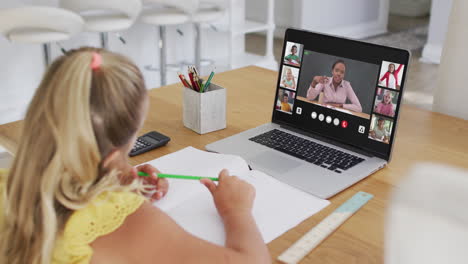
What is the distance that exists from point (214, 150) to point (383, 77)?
1.37ft

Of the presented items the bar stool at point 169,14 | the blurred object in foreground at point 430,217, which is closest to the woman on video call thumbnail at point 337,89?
the blurred object in foreground at point 430,217

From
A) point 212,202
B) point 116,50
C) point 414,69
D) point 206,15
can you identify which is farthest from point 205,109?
point 414,69

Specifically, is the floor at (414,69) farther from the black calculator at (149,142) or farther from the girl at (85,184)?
the girl at (85,184)

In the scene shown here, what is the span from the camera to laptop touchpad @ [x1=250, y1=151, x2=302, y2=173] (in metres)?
1.11

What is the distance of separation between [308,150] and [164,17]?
93.2 inches

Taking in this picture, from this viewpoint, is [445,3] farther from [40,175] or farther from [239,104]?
[40,175]

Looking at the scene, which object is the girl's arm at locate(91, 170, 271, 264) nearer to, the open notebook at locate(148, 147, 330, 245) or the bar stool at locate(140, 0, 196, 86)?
the open notebook at locate(148, 147, 330, 245)

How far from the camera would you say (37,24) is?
264 centimetres

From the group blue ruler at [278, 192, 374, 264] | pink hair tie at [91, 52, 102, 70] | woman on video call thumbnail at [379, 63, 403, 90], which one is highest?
pink hair tie at [91, 52, 102, 70]

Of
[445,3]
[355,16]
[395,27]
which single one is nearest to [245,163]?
[445,3]

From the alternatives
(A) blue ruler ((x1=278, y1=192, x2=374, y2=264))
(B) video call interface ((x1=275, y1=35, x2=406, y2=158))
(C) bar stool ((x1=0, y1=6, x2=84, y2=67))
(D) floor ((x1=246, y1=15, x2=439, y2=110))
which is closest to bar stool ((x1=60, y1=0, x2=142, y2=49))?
(C) bar stool ((x1=0, y1=6, x2=84, y2=67))

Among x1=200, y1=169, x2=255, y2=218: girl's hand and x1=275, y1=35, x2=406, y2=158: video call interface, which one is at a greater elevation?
x1=275, y1=35, x2=406, y2=158: video call interface

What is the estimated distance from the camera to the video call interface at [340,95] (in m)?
1.12

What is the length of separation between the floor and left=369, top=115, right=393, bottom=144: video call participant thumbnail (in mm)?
1592
